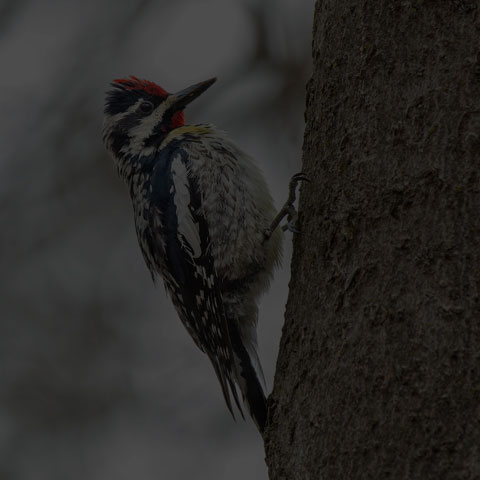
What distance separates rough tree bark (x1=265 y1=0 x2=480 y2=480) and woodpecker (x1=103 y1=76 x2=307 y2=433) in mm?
954

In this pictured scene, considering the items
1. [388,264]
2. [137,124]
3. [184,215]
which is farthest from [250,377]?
[137,124]

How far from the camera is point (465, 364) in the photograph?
1.75 meters

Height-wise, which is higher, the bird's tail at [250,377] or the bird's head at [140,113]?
the bird's head at [140,113]

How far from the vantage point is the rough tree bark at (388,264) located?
1776 millimetres

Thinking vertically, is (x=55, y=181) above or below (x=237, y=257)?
above

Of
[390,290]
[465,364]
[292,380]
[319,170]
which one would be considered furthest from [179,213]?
[465,364]

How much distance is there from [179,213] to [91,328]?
3399 mm

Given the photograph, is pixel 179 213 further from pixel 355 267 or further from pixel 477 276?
pixel 477 276

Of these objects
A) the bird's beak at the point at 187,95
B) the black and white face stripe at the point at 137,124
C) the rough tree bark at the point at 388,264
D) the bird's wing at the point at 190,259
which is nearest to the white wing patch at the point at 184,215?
the bird's wing at the point at 190,259

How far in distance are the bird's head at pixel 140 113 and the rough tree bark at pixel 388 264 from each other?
173 centimetres

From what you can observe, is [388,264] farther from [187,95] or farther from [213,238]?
[187,95]

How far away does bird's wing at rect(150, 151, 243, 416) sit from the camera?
3.38m

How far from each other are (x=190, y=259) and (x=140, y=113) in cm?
106

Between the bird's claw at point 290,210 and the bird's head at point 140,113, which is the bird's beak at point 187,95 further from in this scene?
the bird's claw at point 290,210
